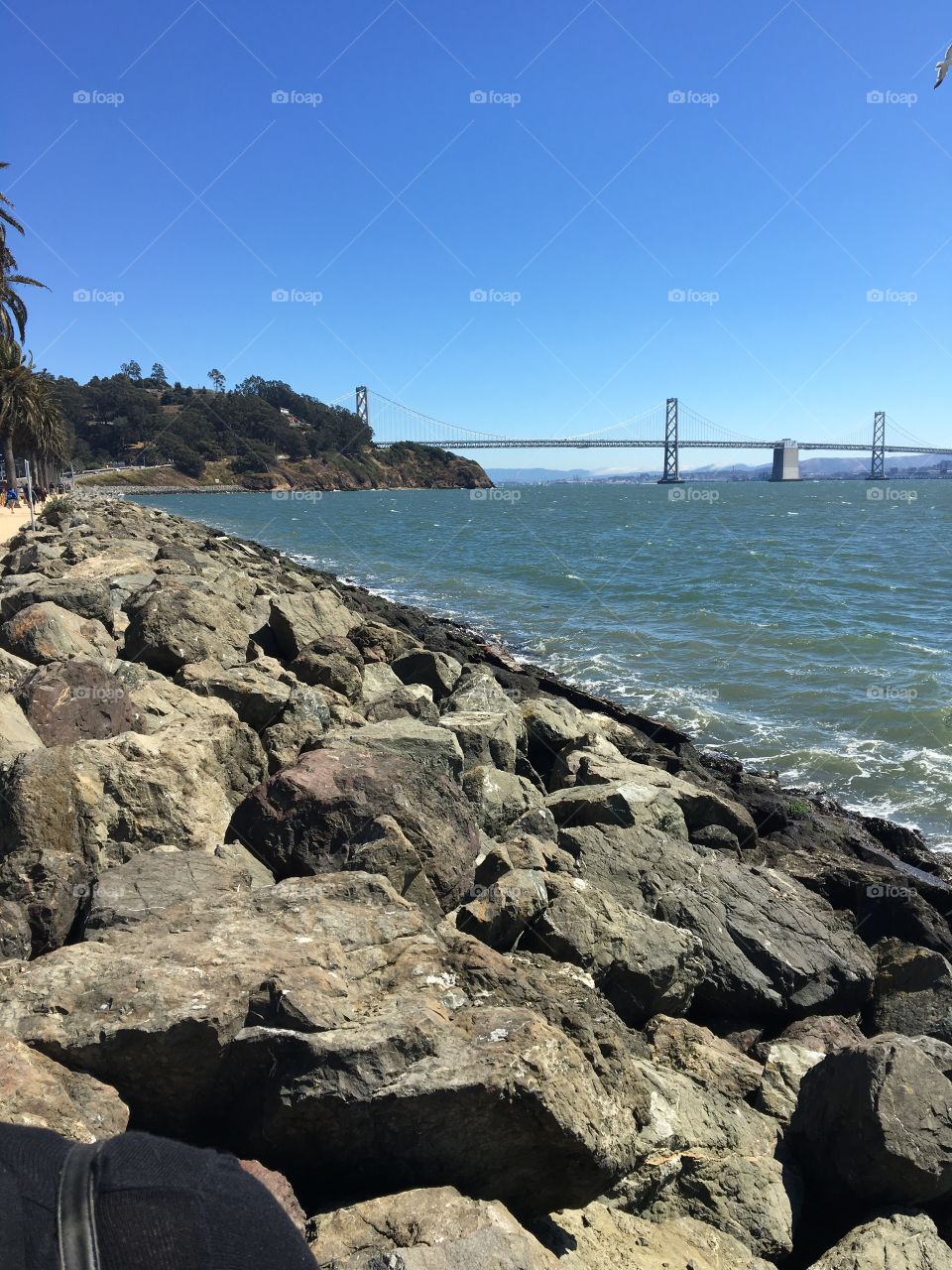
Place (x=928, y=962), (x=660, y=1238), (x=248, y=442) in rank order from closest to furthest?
1. (x=660, y=1238)
2. (x=928, y=962)
3. (x=248, y=442)

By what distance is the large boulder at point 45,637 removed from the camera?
682 centimetres

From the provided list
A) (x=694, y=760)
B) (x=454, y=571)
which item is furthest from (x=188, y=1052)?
(x=454, y=571)

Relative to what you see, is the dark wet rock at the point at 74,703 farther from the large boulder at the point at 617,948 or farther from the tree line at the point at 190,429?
the tree line at the point at 190,429

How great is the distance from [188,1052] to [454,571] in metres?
28.4

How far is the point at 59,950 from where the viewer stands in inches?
120

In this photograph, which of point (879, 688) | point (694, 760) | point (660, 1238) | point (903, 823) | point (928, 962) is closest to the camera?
point (660, 1238)

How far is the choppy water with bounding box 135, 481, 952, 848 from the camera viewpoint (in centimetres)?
1138

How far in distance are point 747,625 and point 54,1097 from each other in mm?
18665

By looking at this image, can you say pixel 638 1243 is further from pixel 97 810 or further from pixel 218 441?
pixel 218 441

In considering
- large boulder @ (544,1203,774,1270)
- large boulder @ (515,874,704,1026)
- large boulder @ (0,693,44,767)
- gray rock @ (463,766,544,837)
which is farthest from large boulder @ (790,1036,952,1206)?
large boulder @ (0,693,44,767)

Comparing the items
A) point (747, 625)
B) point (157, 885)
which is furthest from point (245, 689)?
point (747, 625)

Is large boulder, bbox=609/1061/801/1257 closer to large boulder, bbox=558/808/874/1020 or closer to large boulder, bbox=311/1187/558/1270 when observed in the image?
large boulder, bbox=311/1187/558/1270

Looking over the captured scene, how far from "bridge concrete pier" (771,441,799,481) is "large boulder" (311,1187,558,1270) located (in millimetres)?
137393

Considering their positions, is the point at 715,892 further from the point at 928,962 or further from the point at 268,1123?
the point at 268,1123
